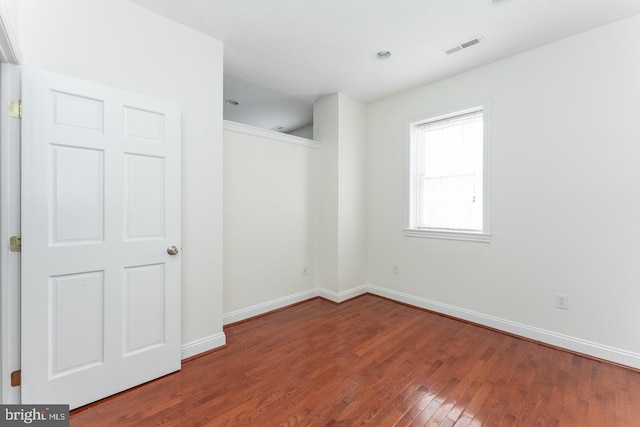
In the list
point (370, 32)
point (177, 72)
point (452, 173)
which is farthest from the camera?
point (452, 173)

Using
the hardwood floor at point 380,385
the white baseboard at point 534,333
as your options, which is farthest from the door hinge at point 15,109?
the white baseboard at point 534,333

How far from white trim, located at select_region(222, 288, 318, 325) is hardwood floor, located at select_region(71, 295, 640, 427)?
0.20m

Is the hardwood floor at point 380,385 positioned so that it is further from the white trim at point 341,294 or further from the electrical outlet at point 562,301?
the white trim at point 341,294

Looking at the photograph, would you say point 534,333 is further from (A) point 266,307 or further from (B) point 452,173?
(A) point 266,307

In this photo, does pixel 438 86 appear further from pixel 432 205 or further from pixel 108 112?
pixel 108 112

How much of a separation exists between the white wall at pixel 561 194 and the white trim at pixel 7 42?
3.55 m

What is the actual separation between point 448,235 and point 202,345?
9.24ft


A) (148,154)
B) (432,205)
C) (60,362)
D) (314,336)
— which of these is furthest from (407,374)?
(148,154)

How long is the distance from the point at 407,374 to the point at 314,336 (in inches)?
37.9

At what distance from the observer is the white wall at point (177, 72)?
5.87ft

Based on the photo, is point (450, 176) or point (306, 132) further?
point (306, 132)

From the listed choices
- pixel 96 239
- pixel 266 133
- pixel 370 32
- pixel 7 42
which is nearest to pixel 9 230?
pixel 96 239

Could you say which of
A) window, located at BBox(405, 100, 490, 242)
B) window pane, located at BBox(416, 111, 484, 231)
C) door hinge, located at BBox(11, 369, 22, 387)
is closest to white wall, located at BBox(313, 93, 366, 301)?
window, located at BBox(405, 100, 490, 242)

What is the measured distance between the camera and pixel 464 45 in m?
2.61
